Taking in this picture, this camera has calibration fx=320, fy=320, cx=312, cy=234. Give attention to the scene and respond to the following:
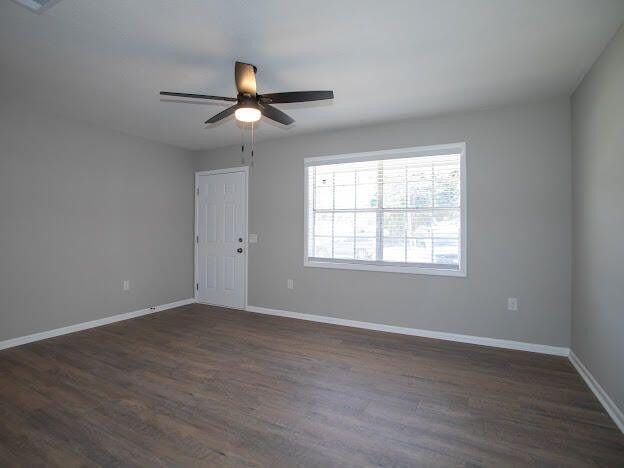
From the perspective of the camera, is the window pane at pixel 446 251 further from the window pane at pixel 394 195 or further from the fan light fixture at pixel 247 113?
the fan light fixture at pixel 247 113

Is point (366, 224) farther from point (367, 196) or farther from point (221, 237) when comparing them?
point (221, 237)

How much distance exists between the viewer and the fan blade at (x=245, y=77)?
2182 millimetres

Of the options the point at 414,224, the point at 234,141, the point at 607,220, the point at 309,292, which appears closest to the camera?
the point at 607,220

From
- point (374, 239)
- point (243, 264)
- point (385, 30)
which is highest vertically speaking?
point (385, 30)

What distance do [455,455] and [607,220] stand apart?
1918 millimetres

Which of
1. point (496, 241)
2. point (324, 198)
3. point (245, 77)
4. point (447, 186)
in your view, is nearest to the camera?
point (245, 77)

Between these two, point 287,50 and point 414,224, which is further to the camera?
point 414,224

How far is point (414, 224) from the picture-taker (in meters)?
3.74

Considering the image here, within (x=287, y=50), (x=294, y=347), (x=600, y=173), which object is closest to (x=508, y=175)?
(x=600, y=173)

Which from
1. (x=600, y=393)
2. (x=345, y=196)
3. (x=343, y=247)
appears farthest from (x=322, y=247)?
(x=600, y=393)

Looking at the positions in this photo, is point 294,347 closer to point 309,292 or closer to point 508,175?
point 309,292

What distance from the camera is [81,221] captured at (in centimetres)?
386

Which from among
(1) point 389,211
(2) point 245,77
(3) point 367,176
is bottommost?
(1) point 389,211

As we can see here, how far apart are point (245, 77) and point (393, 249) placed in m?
2.54
